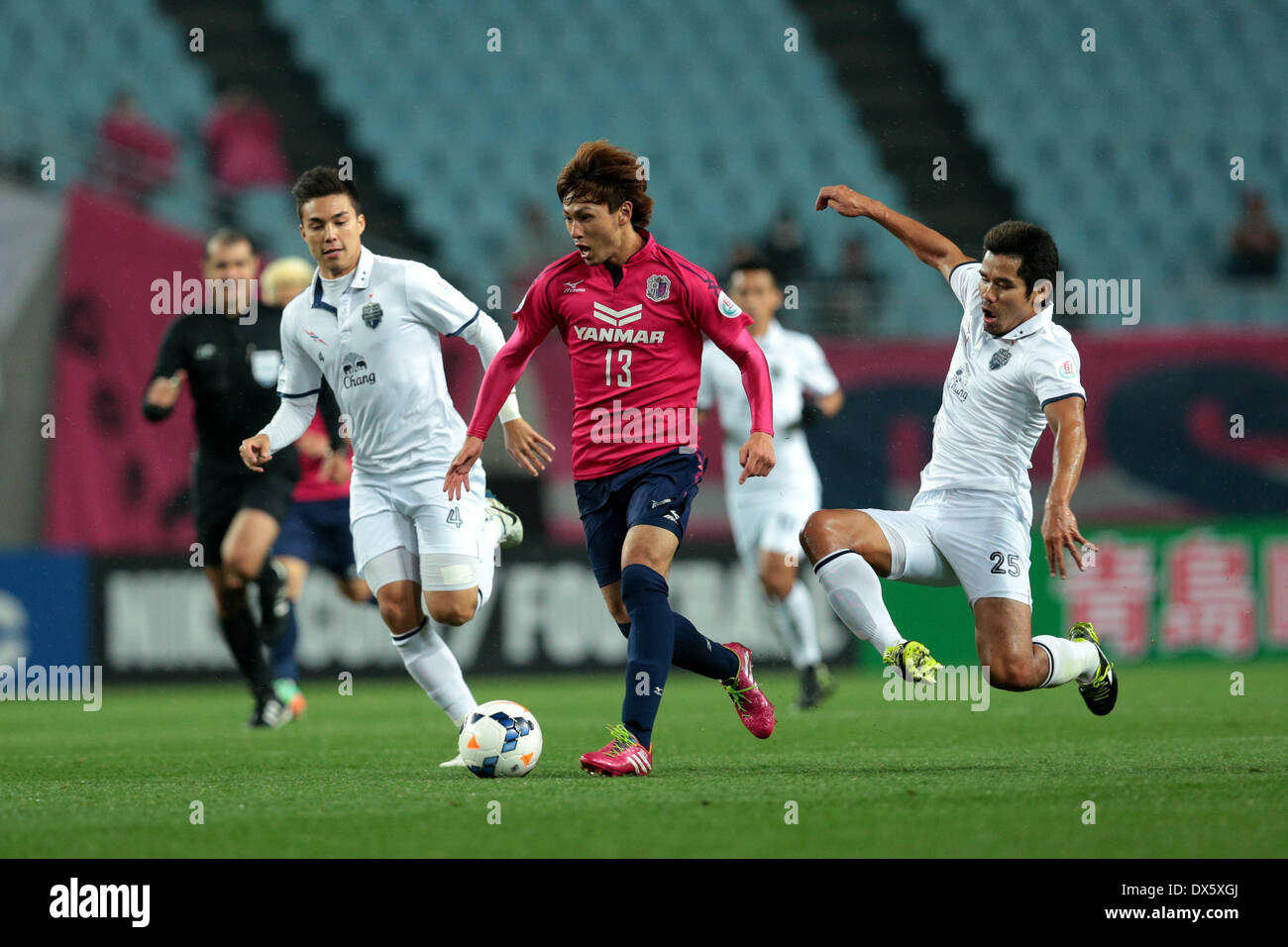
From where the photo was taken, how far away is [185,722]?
9.34 meters

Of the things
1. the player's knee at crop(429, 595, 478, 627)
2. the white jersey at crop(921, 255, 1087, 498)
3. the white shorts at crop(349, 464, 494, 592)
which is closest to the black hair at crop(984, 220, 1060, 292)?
the white jersey at crop(921, 255, 1087, 498)

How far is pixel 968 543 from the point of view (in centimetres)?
634

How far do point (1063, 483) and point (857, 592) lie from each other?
0.93 m

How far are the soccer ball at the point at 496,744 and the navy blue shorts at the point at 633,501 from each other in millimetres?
633

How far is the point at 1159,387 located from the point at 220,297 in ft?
26.1

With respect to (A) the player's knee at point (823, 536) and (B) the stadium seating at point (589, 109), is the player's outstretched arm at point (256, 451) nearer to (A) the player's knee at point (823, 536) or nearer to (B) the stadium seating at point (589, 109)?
(A) the player's knee at point (823, 536)

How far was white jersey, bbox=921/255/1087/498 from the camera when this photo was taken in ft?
20.3

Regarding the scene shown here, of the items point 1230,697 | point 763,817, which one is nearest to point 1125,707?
point 1230,697

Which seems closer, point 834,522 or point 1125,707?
point 834,522

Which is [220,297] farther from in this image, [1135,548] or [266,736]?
[1135,548]

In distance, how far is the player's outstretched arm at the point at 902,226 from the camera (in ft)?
21.2

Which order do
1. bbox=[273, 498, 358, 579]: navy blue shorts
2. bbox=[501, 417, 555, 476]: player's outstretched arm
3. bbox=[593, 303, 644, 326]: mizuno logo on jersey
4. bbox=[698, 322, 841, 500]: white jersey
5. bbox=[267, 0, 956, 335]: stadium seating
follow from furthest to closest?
bbox=[267, 0, 956, 335]: stadium seating, bbox=[273, 498, 358, 579]: navy blue shorts, bbox=[698, 322, 841, 500]: white jersey, bbox=[501, 417, 555, 476]: player's outstretched arm, bbox=[593, 303, 644, 326]: mizuno logo on jersey

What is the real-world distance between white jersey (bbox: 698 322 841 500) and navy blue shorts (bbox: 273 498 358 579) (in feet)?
7.47

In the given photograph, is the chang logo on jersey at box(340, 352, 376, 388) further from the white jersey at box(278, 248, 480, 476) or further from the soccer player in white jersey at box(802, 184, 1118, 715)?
the soccer player in white jersey at box(802, 184, 1118, 715)
